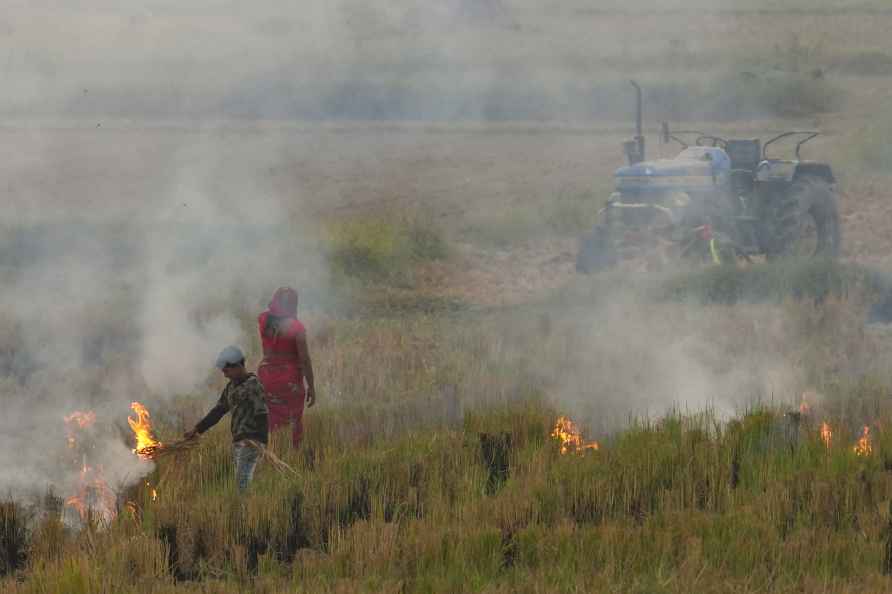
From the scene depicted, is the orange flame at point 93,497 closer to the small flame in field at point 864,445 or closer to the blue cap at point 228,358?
the blue cap at point 228,358

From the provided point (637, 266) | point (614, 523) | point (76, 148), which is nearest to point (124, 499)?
point (614, 523)

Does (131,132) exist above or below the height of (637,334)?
above

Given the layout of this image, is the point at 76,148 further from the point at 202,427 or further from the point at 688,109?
Answer: the point at 202,427

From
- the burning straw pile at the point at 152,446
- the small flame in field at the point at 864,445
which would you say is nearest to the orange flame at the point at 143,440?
the burning straw pile at the point at 152,446

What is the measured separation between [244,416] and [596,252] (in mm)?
9421

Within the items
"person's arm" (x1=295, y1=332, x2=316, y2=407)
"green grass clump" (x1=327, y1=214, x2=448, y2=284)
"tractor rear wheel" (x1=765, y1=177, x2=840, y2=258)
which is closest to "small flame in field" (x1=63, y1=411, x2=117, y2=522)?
"person's arm" (x1=295, y1=332, x2=316, y2=407)

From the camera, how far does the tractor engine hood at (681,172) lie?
57.0 feet

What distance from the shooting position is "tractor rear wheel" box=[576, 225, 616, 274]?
17.5m

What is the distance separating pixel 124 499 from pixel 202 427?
0.57 meters

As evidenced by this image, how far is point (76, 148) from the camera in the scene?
31688 mm

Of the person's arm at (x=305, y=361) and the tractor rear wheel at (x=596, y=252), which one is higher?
the tractor rear wheel at (x=596, y=252)

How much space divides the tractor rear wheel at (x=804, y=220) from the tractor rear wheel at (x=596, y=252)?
1778 millimetres

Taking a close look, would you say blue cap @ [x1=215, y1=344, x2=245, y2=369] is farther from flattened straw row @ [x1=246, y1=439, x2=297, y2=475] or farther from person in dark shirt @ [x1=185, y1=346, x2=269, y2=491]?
flattened straw row @ [x1=246, y1=439, x2=297, y2=475]

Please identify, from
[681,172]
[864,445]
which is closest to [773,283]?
[681,172]
